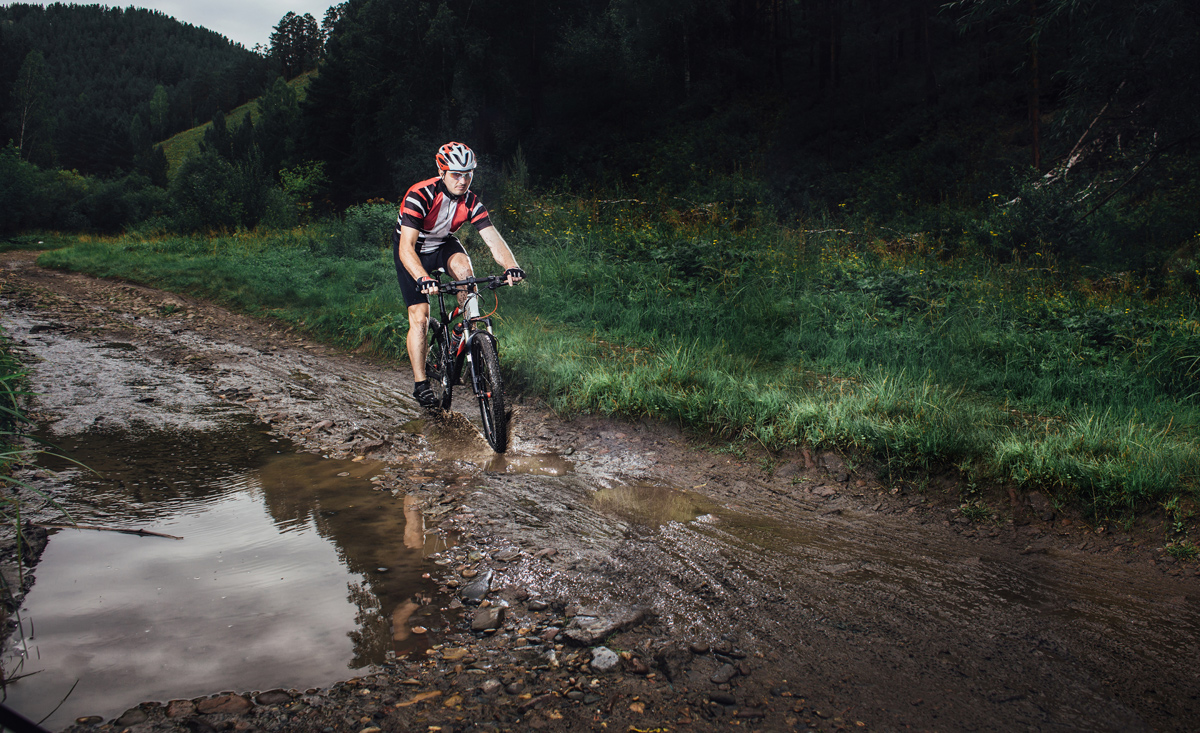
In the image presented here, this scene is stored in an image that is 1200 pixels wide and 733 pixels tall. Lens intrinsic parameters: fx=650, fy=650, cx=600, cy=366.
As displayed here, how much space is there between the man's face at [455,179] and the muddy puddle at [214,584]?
2.34 m

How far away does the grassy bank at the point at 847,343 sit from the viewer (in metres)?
4.34

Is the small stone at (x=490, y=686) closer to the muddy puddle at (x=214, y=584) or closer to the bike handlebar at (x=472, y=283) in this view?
the muddy puddle at (x=214, y=584)

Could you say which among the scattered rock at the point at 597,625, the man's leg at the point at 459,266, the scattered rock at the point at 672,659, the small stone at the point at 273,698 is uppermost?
the man's leg at the point at 459,266

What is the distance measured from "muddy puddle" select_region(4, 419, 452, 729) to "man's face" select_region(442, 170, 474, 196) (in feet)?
7.66

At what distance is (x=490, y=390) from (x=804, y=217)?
1333 centimetres

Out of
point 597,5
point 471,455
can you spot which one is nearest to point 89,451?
point 471,455

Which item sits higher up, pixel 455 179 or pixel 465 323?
pixel 455 179

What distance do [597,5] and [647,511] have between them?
93.6 feet

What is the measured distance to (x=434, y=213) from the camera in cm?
549

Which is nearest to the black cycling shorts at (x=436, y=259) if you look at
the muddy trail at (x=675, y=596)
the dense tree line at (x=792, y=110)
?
the muddy trail at (x=675, y=596)

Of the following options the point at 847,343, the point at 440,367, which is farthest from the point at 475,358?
the point at 847,343

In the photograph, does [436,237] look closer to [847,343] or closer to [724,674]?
[847,343]

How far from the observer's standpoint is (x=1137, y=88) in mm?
8625

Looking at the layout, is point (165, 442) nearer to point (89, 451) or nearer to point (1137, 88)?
point (89, 451)
